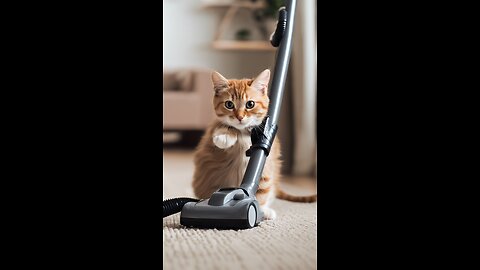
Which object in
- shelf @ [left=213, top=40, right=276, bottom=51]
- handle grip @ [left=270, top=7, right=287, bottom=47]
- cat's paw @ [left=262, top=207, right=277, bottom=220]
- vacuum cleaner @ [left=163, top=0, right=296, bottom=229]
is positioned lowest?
cat's paw @ [left=262, top=207, right=277, bottom=220]

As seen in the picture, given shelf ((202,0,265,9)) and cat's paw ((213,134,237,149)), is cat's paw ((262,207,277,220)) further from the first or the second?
shelf ((202,0,265,9))

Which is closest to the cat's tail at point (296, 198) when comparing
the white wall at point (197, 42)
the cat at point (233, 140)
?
the cat at point (233, 140)

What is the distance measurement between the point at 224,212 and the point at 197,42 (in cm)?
479

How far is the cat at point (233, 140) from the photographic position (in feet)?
4.60

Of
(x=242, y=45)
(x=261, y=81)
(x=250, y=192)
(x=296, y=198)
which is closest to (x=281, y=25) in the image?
(x=261, y=81)

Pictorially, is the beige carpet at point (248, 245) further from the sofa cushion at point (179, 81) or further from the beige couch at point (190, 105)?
the sofa cushion at point (179, 81)

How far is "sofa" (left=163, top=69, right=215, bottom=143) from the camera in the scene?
16.0 ft

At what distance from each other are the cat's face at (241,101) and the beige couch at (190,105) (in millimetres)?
3360

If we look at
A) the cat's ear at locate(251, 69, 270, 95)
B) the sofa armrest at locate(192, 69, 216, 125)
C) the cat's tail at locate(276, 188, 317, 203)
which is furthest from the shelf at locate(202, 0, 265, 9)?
the cat's ear at locate(251, 69, 270, 95)

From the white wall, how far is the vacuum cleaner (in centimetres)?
433

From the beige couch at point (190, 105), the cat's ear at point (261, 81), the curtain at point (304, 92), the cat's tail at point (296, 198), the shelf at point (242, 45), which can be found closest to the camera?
the cat's ear at point (261, 81)
